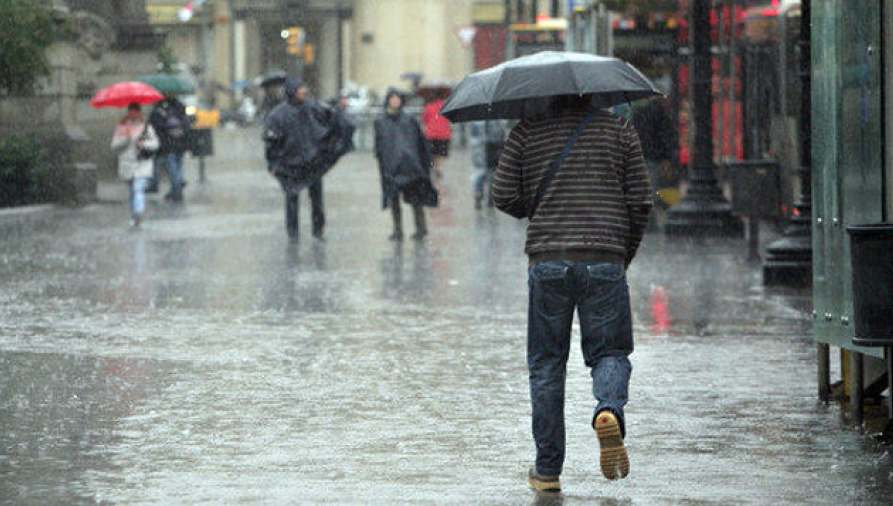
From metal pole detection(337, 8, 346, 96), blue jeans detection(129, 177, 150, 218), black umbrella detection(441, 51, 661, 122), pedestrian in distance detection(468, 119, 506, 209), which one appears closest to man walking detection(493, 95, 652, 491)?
black umbrella detection(441, 51, 661, 122)

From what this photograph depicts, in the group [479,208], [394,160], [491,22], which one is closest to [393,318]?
[394,160]

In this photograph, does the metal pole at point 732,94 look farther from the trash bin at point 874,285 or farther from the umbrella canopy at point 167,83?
the trash bin at point 874,285

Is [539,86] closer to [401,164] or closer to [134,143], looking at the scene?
[401,164]

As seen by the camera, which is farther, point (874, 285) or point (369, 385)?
point (369, 385)

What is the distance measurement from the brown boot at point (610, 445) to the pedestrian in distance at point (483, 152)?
21181mm

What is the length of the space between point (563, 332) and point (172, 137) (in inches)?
981

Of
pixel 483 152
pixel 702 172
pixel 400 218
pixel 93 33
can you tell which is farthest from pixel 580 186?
pixel 93 33

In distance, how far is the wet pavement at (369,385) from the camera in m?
8.57

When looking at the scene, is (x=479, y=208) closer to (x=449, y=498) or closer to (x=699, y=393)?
(x=699, y=393)

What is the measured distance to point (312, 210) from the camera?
23406mm

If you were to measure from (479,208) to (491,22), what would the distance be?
55.4 m

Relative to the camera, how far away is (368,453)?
9.25 m

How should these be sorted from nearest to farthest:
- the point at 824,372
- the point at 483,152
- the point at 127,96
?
the point at 824,372 → the point at 127,96 → the point at 483,152

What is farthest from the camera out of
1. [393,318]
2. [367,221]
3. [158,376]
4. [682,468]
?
[367,221]
